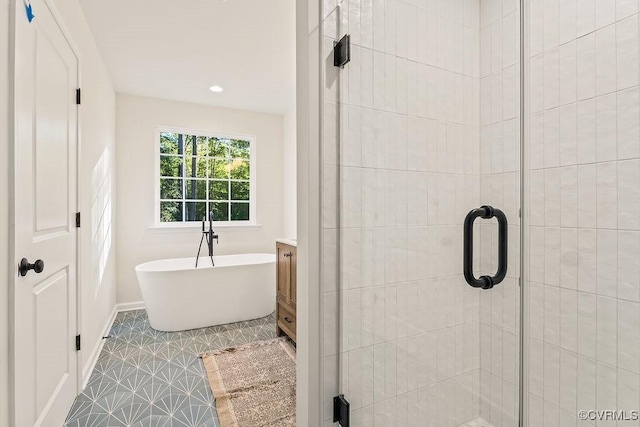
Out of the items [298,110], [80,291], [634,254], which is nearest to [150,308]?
[80,291]

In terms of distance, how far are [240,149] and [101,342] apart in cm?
276

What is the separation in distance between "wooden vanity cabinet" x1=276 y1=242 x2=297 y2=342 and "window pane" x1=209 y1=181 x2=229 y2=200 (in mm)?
1800

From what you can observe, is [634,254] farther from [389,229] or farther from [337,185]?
[337,185]

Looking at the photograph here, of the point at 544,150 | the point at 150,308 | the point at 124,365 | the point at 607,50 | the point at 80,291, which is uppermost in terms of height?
the point at 607,50

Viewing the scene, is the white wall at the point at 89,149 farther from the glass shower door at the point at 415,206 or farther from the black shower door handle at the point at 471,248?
the black shower door handle at the point at 471,248

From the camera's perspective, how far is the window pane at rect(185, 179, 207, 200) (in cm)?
428

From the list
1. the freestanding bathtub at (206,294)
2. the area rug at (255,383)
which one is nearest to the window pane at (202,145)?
the freestanding bathtub at (206,294)

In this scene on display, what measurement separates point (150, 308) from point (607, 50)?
3.58 m

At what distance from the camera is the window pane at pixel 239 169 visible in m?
4.53

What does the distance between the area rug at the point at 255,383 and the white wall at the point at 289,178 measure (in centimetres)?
187

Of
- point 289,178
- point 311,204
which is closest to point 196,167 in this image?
point 289,178

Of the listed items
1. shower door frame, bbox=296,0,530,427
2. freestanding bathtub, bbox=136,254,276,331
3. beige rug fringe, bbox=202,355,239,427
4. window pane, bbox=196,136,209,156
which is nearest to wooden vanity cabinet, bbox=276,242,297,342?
freestanding bathtub, bbox=136,254,276,331

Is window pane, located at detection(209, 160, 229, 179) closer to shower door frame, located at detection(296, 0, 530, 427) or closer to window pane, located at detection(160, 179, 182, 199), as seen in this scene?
window pane, located at detection(160, 179, 182, 199)

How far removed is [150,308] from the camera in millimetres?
3115
